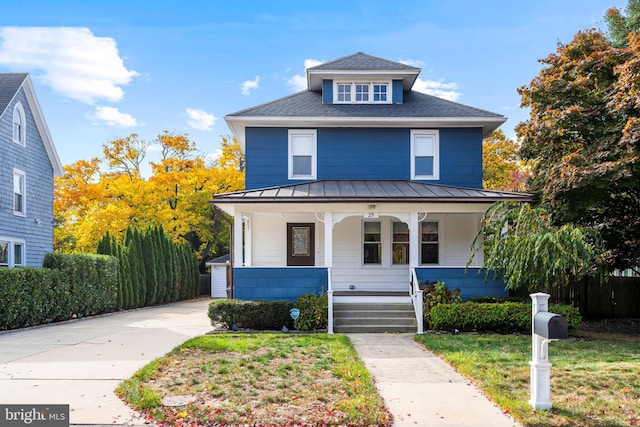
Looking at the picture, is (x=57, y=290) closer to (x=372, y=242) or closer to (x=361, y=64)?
(x=372, y=242)

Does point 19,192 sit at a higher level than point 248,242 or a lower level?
higher

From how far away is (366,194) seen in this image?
15.8 meters

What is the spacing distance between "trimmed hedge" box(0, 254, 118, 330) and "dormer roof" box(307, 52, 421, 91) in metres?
9.94

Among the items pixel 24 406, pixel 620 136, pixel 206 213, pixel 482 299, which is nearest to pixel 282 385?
pixel 24 406

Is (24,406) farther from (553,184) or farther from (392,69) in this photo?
(392,69)

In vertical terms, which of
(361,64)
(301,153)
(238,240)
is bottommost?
(238,240)

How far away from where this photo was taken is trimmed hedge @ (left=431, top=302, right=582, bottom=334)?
13539 millimetres

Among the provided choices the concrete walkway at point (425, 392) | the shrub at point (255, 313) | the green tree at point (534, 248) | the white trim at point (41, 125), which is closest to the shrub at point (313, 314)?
the shrub at point (255, 313)

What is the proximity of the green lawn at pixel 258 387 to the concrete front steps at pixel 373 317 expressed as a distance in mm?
3323

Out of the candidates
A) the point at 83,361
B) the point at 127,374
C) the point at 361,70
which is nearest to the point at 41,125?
the point at 361,70

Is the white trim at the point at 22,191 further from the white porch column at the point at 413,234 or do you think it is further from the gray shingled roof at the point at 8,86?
the white porch column at the point at 413,234

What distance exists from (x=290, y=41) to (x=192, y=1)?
408 centimetres

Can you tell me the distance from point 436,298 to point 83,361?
831 cm

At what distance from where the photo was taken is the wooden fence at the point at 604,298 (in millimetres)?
18219
